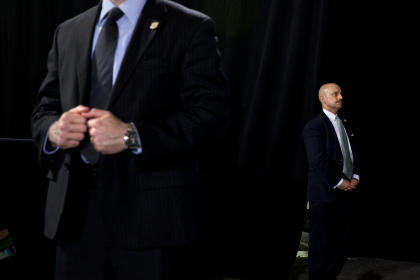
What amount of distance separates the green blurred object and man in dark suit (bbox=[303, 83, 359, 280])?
2036 mm

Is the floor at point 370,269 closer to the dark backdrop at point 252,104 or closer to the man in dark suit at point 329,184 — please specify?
the man in dark suit at point 329,184

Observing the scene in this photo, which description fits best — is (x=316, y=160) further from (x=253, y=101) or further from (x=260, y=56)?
(x=260, y=56)

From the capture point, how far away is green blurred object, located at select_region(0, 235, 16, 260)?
5.57 feet

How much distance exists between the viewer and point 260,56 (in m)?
3.26

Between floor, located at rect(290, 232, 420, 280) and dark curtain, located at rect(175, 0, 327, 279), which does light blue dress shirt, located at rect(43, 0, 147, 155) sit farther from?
floor, located at rect(290, 232, 420, 280)

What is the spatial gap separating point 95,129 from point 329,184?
104 inches

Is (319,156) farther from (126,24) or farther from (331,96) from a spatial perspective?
(126,24)

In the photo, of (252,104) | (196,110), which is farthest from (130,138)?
(252,104)

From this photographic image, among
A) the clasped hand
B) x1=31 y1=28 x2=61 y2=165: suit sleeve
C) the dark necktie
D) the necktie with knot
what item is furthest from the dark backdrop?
the clasped hand

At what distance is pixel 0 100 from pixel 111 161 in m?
2.64

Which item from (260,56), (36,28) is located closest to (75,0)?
(36,28)

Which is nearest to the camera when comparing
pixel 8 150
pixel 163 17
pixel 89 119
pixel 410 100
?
pixel 89 119

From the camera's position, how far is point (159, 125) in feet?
3.35

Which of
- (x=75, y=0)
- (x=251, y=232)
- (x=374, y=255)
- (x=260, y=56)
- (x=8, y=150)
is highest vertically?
(x=75, y=0)
